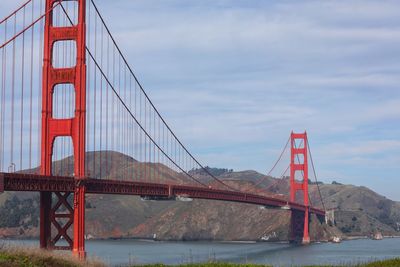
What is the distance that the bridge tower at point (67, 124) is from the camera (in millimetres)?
51094

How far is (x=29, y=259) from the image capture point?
28.6m

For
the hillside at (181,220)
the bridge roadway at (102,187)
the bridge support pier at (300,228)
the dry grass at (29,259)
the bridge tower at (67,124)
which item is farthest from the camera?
the hillside at (181,220)

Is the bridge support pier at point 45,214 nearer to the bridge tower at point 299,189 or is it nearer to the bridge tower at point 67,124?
the bridge tower at point 67,124

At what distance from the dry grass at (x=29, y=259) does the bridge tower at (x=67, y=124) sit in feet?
62.4

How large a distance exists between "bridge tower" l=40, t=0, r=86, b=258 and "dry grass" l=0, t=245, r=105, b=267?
748 inches

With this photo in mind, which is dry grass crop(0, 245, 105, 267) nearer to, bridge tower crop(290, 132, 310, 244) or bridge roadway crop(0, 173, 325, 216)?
bridge roadway crop(0, 173, 325, 216)

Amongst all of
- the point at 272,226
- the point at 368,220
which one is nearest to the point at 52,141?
the point at 272,226

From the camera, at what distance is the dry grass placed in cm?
2741

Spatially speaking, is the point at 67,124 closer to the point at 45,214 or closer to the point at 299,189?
the point at 45,214

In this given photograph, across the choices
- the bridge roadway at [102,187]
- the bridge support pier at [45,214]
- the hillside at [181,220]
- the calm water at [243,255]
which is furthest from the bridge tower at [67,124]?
the hillside at [181,220]

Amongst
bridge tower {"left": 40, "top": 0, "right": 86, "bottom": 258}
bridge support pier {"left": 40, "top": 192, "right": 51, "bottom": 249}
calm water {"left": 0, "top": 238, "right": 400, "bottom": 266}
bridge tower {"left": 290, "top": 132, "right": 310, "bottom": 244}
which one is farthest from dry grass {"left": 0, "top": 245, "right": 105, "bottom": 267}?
bridge tower {"left": 290, "top": 132, "right": 310, "bottom": 244}

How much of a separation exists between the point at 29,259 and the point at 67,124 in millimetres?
23574

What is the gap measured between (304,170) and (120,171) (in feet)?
232

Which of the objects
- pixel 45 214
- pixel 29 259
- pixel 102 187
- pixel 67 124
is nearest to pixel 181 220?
pixel 102 187
